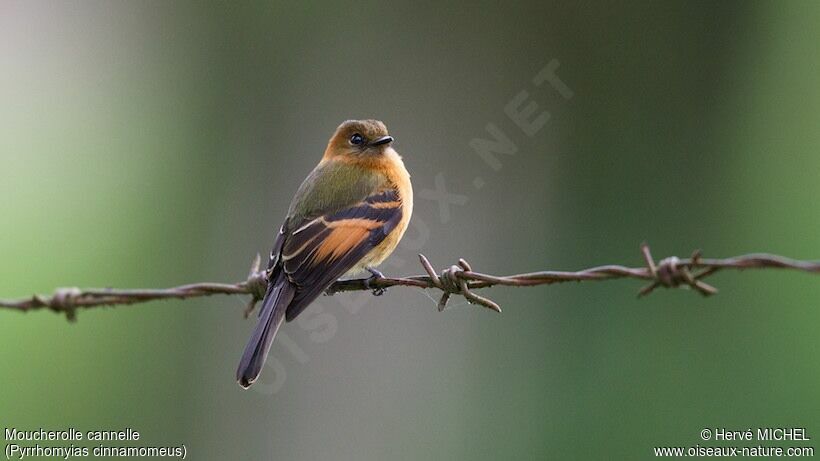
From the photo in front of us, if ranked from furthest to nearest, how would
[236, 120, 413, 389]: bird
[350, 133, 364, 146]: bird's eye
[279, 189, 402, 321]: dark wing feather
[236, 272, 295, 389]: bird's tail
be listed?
[350, 133, 364, 146]: bird's eye, [279, 189, 402, 321]: dark wing feather, [236, 120, 413, 389]: bird, [236, 272, 295, 389]: bird's tail

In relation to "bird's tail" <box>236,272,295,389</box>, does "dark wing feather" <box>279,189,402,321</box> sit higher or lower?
higher

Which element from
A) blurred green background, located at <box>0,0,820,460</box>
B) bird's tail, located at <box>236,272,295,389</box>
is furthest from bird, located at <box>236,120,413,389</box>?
blurred green background, located at <box>0,0,820,460</box>

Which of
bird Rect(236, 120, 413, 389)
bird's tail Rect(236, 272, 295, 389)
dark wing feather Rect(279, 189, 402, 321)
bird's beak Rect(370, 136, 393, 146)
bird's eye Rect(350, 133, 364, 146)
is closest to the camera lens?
bird's tail Rect(236, 272, 295, 389)

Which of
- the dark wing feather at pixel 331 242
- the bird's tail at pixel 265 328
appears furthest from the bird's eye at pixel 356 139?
the bird's tail at pixel 265 328

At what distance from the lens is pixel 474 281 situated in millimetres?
3857

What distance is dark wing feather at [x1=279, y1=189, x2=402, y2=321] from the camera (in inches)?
187

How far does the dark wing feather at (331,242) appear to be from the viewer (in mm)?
4750

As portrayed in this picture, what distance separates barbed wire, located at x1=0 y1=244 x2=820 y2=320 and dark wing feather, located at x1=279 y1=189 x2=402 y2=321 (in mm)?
223

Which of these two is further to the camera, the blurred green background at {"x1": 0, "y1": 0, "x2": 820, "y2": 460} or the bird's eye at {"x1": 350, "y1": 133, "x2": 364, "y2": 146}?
the blurred green background at {"x1": 0, "y1": 0, "x2": 820, "y2": 460}

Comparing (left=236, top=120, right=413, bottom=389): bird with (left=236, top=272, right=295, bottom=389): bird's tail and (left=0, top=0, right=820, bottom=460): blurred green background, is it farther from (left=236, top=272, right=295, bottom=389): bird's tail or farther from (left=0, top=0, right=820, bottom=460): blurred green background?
(left=0, top=0, right=820, bottom=460): blurred green background

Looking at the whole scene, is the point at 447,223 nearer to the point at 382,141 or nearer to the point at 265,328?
the point at 382,141

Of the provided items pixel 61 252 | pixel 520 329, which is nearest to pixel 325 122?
pixel 520 329

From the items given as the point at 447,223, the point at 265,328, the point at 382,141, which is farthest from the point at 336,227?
the point at 447,223

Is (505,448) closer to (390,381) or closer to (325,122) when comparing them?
(390,381)
